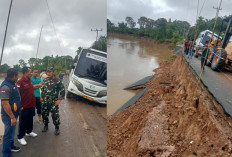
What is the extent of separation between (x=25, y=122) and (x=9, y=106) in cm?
75

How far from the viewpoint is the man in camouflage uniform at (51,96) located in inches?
123

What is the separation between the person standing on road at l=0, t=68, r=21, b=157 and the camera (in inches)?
87.4

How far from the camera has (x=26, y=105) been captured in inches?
117

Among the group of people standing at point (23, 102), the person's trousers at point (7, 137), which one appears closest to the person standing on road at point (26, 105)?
the group of people standing at point (23, 102)

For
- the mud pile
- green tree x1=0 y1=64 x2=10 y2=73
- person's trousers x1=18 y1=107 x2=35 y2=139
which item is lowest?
the mud pile

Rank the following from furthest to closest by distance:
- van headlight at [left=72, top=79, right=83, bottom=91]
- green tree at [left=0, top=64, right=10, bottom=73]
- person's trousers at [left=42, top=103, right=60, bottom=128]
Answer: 1. van headlight at [left=72, top=79, right=83, bottom=91]
2. person's trousers at [left=42, top=103, right=60, bottom=128]
3. green tree at [left=0, top=64, right=10, bottom=73]

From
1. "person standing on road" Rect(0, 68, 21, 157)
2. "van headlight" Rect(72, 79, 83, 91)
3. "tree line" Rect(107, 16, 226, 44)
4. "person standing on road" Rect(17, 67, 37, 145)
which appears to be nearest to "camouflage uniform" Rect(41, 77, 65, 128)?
"person standing on road" Rect(17, 67, 37, 145)

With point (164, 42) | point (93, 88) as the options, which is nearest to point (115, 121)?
point (93, 88)

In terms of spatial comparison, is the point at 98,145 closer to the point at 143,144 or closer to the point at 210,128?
the point at 143,144

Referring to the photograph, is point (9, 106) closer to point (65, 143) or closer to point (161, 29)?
point (65, 143)

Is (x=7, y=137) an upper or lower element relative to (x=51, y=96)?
lower

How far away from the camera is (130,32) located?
163 ft

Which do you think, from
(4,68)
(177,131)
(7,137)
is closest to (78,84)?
(177,131)

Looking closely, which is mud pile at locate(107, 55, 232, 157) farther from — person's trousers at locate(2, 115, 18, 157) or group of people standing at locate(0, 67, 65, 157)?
person's trousers at locate(2, 115, 18, 157)
